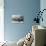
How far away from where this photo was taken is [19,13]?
4.93m

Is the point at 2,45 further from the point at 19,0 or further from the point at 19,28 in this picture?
the point at 19,0

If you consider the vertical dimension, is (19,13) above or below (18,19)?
above

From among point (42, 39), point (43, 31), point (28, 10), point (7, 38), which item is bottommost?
point (7, 38)

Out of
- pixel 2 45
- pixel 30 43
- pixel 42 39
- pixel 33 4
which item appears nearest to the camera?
pixel 42 39

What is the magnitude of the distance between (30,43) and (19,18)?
2082mm

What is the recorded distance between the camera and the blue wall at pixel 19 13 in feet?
16.0

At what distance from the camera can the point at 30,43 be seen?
299cm

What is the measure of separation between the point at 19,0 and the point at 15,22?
0.85 meters

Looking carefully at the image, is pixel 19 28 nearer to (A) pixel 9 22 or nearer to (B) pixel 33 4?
(A) pixel 9 22

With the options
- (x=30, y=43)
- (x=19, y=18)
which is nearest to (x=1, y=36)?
(x=19, y=18)

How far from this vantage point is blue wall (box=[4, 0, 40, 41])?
489cm

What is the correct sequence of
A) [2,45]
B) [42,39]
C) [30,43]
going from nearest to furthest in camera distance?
[42,39], [30,43], [2,45]

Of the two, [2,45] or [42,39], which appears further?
[2,45]

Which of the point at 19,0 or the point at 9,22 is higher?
the point at 19,0
